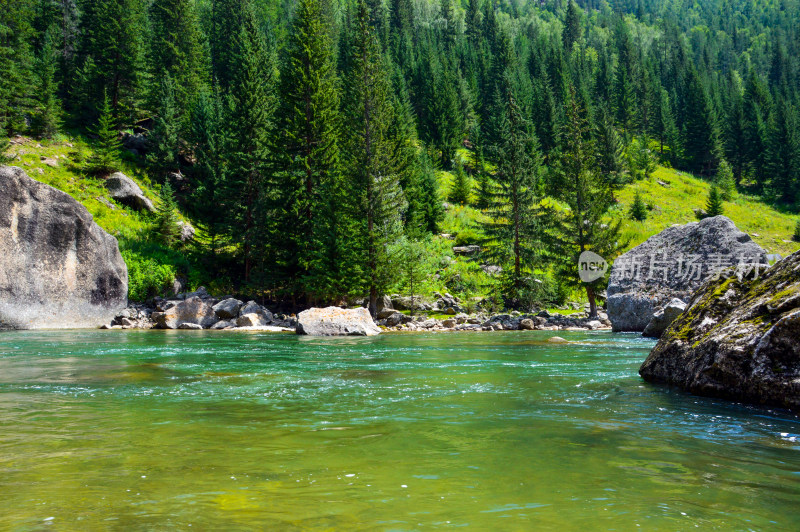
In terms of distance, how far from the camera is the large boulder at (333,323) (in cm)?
2235

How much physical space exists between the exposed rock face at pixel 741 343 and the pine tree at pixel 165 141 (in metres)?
49.6

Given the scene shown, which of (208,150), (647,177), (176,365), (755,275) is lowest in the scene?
(176,365)

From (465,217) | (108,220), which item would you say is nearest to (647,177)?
(465,217)

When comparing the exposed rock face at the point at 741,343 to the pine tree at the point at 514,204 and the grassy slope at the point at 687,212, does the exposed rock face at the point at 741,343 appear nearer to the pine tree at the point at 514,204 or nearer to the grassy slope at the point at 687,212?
the pine tree at the point at 514,204

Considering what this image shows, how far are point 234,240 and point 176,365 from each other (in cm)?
2481

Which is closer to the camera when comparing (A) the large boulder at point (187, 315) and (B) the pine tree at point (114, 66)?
(A) the large boulder at point (187, 315)

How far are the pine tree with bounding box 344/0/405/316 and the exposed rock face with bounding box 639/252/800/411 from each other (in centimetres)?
2227

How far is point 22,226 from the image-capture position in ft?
86.1

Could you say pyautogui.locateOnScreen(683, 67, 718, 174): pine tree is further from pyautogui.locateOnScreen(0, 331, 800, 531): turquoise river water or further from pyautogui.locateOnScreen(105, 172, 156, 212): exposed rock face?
pyautogui.locateOnScreen(0, 331, 800, 531): turquoise river water

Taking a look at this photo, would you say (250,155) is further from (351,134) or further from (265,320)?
(265,320)

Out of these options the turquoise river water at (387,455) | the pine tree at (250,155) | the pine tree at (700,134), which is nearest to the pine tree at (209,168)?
the pine tree at (250,155)

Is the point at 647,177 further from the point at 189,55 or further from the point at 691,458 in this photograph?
the point at 691,458

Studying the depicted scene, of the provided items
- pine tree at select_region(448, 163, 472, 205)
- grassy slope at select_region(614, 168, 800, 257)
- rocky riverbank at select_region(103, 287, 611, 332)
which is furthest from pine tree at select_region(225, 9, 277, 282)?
grassy slope at select_region(614, 168, 800, 257)

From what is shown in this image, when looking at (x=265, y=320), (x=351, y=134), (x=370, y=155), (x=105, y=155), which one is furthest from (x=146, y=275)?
(x=370, y=155)
